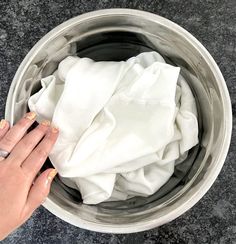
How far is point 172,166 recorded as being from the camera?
2.34 ft

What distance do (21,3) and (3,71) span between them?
0.12m

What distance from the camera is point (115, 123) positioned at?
2.20ft

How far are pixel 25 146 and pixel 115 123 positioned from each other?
13cm

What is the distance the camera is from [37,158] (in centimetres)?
63

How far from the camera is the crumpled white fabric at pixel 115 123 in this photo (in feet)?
2.17

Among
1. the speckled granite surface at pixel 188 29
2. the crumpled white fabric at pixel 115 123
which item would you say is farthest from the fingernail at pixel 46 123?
the speckled granite surface at pixel 188 29

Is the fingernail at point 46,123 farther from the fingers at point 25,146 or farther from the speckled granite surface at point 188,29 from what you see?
the speckled granite surface at point 188,29

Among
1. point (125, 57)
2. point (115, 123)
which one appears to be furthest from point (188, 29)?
point (115, 123)

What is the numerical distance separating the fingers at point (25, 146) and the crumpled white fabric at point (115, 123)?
4 cm

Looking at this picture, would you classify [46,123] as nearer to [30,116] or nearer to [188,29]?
[30,116]

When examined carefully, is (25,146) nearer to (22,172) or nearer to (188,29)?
(22,172)

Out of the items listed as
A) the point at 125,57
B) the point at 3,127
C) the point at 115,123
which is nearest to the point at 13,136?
the point at 3,127

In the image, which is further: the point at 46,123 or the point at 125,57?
the point at 125,57

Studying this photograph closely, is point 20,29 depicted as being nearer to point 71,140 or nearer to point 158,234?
point 71,140
